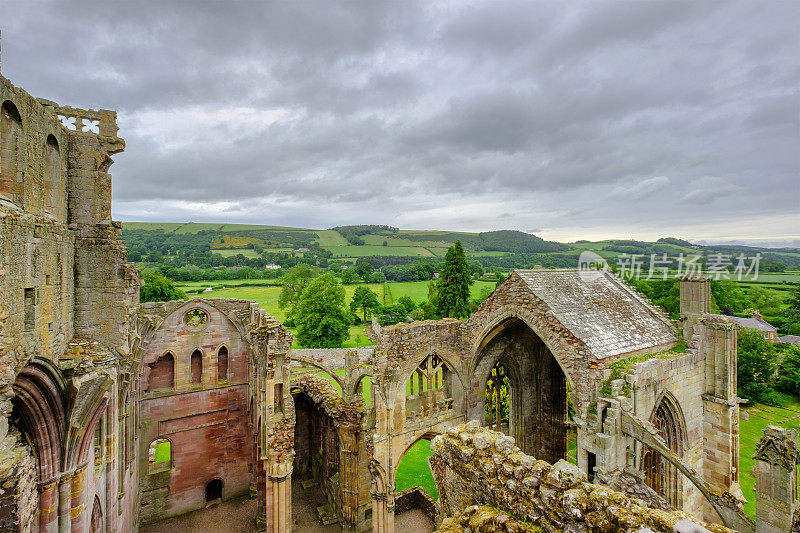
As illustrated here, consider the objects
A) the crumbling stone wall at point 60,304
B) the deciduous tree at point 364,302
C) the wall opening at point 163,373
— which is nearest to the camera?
the crumbling stone wall at point 60,304

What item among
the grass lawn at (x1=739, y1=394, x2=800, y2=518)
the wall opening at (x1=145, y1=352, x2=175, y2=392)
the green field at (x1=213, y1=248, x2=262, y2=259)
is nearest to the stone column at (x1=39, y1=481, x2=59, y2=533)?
the wall opening at (x1=145, y1=352, x2=175, y2=392)

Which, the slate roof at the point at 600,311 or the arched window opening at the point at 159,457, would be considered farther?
the arched window opening at the point at 159,457

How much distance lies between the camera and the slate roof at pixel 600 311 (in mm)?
A: 10058

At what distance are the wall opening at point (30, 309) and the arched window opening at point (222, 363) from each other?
353 inches

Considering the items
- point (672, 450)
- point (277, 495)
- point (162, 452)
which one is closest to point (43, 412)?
point (277, 495)

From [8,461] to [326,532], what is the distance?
1020 cm

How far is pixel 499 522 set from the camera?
2.80 metres

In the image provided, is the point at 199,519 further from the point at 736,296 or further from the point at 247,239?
the point at 247,239

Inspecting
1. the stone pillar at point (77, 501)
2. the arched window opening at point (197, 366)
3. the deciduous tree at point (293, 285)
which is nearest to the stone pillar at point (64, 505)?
the stone pillar at point (77, 501)

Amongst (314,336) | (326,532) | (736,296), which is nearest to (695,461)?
(326,532)

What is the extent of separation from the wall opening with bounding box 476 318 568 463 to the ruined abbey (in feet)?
0.23

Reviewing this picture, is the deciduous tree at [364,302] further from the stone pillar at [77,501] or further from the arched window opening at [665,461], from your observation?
the stone pillar at [77,501]

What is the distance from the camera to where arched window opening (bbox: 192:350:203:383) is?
14508 mm

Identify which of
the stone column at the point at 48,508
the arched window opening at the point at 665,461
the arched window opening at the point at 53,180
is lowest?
the arched window opening at the point at 665,461
